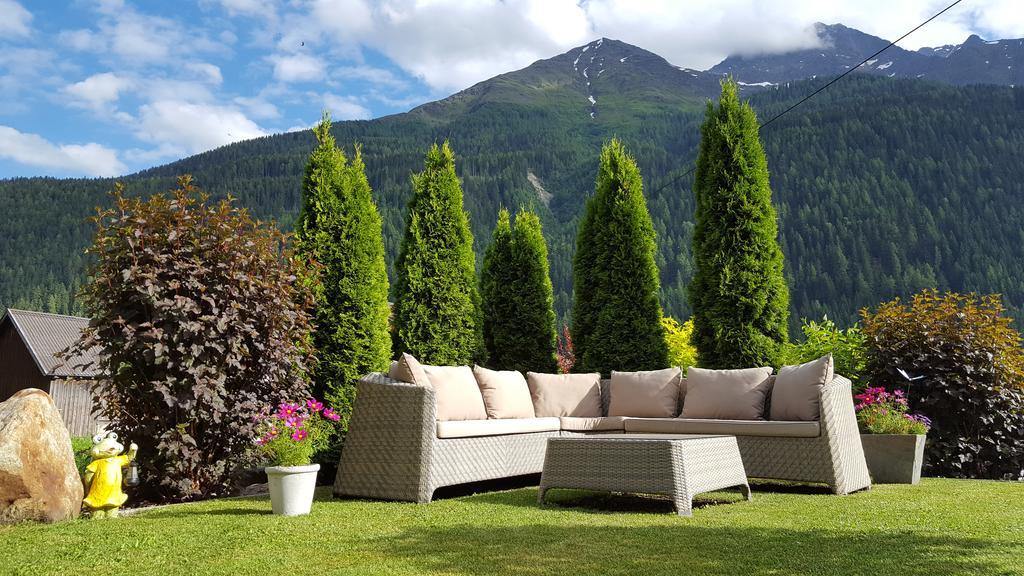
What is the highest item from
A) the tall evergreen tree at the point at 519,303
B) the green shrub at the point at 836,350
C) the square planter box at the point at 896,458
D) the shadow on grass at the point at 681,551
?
the tall evergreen tree at the point at 519,303

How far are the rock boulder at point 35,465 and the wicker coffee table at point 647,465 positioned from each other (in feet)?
9.05

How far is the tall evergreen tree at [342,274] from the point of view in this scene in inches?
265

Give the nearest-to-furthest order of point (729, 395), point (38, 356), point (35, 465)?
point (35, 465), point (729, 395), point (38, 356)

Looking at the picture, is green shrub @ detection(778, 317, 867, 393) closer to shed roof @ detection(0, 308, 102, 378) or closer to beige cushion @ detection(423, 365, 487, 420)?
beige cushion @ detection(423, 365, 487, 420)

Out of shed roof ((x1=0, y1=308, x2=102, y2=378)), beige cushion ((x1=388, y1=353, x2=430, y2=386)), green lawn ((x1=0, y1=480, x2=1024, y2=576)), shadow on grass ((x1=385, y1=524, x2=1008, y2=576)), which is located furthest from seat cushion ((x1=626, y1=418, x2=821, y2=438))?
shed roof ((x1=0, y1=308, x2=102, y2=378))

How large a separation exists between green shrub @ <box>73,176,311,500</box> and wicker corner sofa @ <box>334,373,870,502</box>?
2.75 ft

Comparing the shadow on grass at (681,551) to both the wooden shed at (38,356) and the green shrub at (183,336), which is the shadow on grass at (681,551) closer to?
the green shrub at (183,336)

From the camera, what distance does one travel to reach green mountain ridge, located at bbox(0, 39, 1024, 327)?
44844 millimetres

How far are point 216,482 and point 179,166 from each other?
212 feet

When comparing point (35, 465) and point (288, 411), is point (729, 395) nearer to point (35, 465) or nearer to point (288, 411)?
point (288, 411)

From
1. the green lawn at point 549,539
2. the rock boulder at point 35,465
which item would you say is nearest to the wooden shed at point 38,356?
the rock boulder at point 35,465

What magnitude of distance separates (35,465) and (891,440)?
6.03 metres

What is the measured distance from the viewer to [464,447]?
16.9 feet

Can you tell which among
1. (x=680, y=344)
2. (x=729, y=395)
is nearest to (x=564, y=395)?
(x=729, y=395)
